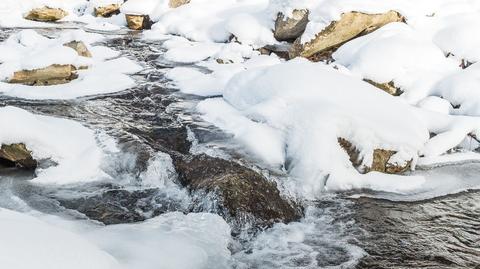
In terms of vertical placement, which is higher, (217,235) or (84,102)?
(217,235)

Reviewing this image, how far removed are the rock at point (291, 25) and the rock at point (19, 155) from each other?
8585 mm

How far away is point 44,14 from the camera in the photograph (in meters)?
Answer: 19.1

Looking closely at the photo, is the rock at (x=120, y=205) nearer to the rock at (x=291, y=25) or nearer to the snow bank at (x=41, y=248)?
the snow bank at (x=41, y=248)

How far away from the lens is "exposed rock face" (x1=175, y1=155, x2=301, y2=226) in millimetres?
4848

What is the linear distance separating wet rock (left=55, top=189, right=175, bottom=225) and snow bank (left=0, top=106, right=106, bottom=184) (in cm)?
50

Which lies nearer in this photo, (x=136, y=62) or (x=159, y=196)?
(x=159, y=196)

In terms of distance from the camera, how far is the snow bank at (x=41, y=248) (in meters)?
2.64

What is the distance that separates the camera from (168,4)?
18.9 meters

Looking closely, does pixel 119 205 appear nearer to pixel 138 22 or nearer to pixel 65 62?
pixel 65 62

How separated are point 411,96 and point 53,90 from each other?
22.6 ft

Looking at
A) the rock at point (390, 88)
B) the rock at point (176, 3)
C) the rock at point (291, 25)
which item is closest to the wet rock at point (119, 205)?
the rock at point (390, 88)

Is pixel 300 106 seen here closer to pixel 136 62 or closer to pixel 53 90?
pixel 53 90

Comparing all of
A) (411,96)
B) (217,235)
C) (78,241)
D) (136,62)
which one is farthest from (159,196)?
(136,62)

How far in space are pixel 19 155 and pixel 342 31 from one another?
797 cm
